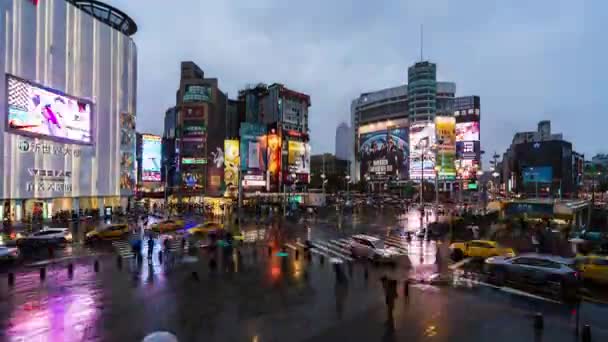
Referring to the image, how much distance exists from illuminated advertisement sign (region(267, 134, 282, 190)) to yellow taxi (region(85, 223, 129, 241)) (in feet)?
205

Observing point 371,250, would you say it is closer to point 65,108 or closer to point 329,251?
point 329,251

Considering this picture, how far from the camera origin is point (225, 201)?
235 ft

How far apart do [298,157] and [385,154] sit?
3807 cm

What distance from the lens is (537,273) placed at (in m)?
15.6

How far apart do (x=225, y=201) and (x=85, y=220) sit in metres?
30.9

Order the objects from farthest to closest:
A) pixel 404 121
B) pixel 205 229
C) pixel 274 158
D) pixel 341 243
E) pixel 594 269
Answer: pixel 404 121
pixel 274 158
pixel 205 229
pixel 341 243
pixel 594 269

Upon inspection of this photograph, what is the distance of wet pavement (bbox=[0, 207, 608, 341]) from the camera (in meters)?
10.4

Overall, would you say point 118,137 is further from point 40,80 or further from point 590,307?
point 590,307

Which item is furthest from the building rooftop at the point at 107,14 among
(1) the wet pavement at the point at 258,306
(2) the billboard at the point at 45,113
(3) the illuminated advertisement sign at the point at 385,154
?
(3) the illuminated advertisement sign at the point at 385,154

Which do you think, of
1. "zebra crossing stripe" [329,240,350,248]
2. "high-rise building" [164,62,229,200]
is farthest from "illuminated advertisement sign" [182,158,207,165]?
"zebra crossing stripe" [329,240,350,248]

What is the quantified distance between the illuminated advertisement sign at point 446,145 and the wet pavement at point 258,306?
84.6 m

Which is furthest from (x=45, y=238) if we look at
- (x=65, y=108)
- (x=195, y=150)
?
(x=195, y=150)

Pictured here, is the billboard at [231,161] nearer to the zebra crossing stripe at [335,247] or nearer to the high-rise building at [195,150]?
the high-rise building at [195,150]

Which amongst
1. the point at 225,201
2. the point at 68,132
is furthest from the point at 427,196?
the point at 68,132
